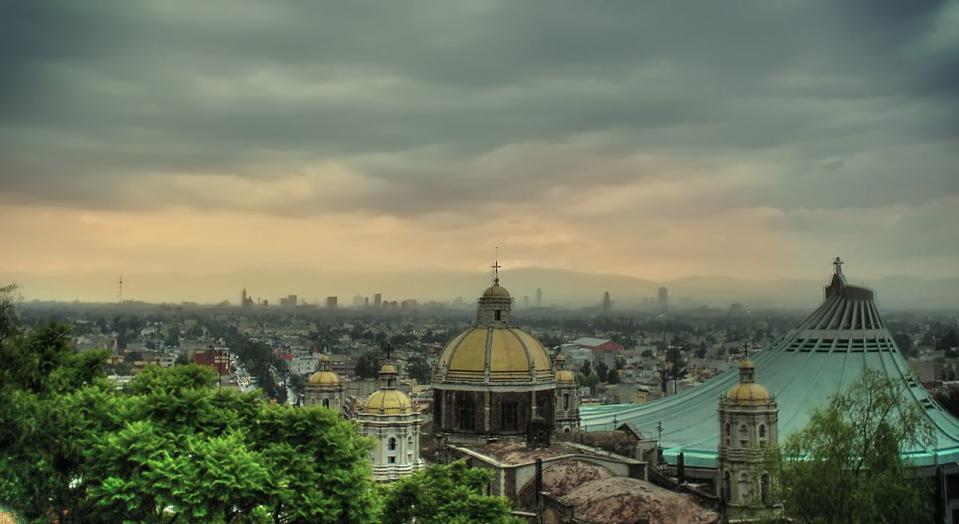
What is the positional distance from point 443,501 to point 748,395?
17.3 meters

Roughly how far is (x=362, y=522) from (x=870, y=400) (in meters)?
16.2

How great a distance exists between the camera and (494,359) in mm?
47562

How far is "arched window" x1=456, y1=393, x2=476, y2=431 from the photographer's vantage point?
47.3 metres

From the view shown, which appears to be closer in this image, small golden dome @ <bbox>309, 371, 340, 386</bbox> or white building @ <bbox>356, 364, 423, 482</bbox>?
white building @ <bbox>356, 364, 423, 482</bbox>

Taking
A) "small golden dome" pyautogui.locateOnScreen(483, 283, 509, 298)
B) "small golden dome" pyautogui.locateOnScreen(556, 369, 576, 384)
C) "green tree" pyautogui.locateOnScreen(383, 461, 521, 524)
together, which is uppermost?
"small golden dome" pyautogui.locateOnScreen(483, 283, 509, 298)

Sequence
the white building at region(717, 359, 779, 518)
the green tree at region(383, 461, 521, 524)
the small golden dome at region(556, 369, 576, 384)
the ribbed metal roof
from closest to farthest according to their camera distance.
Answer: the green tree at region(383, 461, 521, 524)
the white building at region(717, 359, 779, 518)
the ribbed metal roof
the small golden dome at region(556, 369, 576, 384)

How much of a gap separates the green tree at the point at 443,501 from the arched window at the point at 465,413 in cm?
1649

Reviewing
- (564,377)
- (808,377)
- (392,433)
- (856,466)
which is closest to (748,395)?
(856,466)

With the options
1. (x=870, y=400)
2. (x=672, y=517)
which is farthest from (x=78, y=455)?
(x=870, y=400)

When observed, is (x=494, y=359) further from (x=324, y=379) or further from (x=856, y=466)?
(x=856, y=466)

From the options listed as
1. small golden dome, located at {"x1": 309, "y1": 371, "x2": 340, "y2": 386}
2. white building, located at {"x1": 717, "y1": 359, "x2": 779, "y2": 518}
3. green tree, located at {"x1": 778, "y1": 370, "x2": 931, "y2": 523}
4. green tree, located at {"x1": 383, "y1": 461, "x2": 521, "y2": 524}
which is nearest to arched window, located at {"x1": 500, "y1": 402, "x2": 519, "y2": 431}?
white building, located at {"x1": 717, "y1": 359, "x2": 779, "y2": 518}

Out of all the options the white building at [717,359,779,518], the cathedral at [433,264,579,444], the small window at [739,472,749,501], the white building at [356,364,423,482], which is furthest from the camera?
the cathedral at [433,264,579,444]

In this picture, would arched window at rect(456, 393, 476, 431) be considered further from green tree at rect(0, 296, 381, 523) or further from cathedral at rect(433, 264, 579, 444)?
green tree at rect(0, 296, 381, 523)

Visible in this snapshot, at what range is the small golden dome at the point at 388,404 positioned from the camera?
1645 inches
